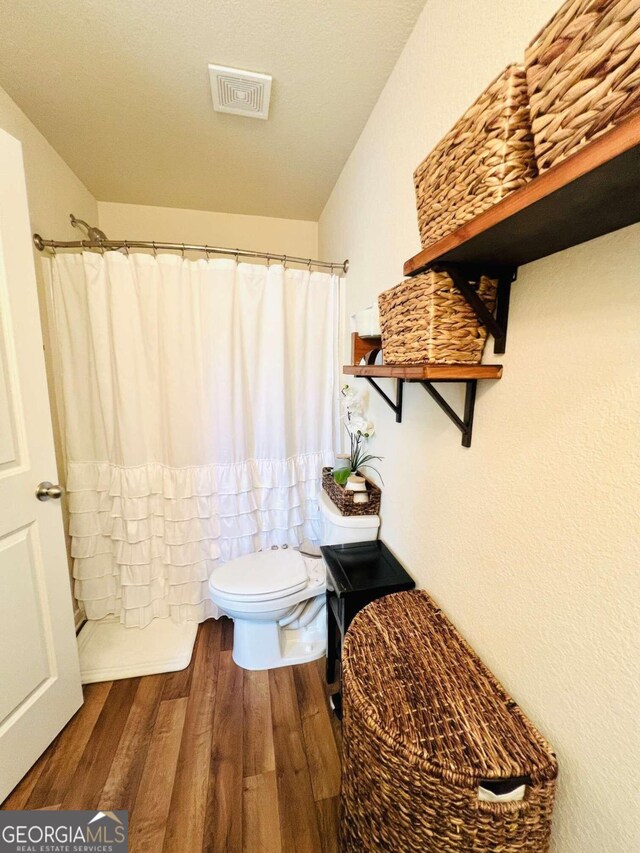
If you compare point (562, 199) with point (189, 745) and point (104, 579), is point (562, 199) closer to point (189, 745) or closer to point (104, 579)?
point (189, 745)

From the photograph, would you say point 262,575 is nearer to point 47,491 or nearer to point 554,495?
point 47,491

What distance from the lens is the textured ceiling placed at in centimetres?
99

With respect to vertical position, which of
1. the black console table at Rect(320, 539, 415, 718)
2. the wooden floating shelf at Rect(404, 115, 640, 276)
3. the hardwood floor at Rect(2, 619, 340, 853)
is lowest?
the hardwood floor at Rect(2, 619, 340, 853)

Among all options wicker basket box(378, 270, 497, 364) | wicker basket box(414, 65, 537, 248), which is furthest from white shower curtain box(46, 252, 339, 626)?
wicker basket box(414, 65, 537, 248)

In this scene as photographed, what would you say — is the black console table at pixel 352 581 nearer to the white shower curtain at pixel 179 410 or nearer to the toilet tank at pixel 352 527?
the toilet tank at pixel 352 527

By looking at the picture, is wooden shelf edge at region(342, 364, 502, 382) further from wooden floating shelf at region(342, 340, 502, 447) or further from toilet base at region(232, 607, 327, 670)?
toilet base at region(232, 607, 327, 670)

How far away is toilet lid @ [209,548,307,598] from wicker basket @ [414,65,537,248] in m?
1.42

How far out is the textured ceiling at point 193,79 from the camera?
0.99m

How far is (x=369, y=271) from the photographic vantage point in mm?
1463

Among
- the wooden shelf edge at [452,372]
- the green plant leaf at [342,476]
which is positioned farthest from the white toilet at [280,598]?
the wooden shelf edge at [452,372]

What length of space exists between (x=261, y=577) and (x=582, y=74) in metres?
1.68

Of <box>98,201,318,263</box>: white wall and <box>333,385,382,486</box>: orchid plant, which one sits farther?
<box>98,201,318,263</box>: white wall

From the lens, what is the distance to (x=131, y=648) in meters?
1.61

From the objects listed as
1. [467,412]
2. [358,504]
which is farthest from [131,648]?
[467,412]
